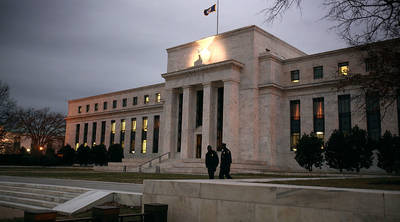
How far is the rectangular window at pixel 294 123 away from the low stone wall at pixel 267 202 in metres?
32.1

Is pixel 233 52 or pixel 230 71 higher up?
pixel 233 52

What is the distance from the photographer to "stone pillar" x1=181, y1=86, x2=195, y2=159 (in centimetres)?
4481

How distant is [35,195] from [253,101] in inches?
1150

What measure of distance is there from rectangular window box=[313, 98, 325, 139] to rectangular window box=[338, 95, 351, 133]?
1.95 metres

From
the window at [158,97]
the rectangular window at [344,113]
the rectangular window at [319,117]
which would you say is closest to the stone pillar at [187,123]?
the window at [158,97]

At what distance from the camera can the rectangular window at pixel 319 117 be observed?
39750 mm

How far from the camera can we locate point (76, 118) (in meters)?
75.2

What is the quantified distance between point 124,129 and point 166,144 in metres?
18.4

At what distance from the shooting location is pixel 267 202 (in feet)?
29.1

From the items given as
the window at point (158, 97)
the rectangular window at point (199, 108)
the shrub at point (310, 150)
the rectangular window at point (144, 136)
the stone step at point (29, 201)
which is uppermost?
the window at point (158, 97)

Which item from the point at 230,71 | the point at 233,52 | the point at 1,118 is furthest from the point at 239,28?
the point at 1,118

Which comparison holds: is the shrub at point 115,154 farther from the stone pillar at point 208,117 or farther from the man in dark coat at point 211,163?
the man in dark coat at point 211,163

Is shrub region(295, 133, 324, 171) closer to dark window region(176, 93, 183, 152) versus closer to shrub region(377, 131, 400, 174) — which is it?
shrub region(377, 131, 400, 174)

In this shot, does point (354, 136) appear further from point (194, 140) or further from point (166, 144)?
point (166, 144)
